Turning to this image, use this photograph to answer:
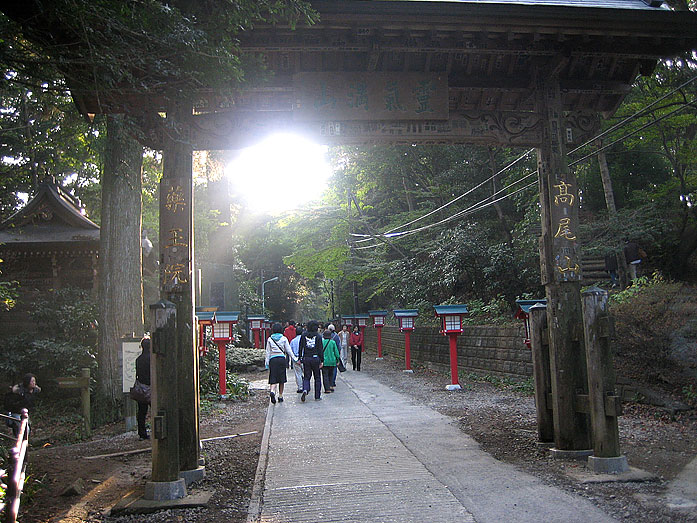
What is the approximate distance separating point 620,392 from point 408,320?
10.5m

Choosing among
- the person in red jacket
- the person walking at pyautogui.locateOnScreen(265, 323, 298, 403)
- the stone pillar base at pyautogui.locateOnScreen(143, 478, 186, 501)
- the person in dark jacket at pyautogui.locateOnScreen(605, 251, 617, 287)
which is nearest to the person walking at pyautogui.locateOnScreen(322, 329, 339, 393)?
the person walking at pyautogui.locateOnScreen(265, 323, 298, 403)

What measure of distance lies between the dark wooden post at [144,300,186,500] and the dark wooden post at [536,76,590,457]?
459 cm

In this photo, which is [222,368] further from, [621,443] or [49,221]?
[621,443]

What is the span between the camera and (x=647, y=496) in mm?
5309

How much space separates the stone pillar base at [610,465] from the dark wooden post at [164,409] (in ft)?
14.6

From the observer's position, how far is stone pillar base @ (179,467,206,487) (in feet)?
20.9

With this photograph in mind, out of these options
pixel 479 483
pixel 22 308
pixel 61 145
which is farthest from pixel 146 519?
pixel 22 308

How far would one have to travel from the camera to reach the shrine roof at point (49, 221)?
1688 centimetres

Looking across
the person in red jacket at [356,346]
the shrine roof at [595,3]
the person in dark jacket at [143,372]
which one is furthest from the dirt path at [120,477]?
the person in red jacket at [356,346]

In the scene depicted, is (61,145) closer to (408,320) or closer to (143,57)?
(143,57)

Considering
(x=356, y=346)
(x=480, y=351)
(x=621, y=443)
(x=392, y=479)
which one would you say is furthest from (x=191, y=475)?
(x=356, y=346)

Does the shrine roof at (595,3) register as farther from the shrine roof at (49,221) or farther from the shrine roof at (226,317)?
the shrine roof at (49,221)

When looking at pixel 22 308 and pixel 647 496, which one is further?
pixel 22 308

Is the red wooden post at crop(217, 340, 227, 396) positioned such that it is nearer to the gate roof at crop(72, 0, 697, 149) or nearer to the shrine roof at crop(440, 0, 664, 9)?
the gate roof at crop(72, 0, 697, 149)
